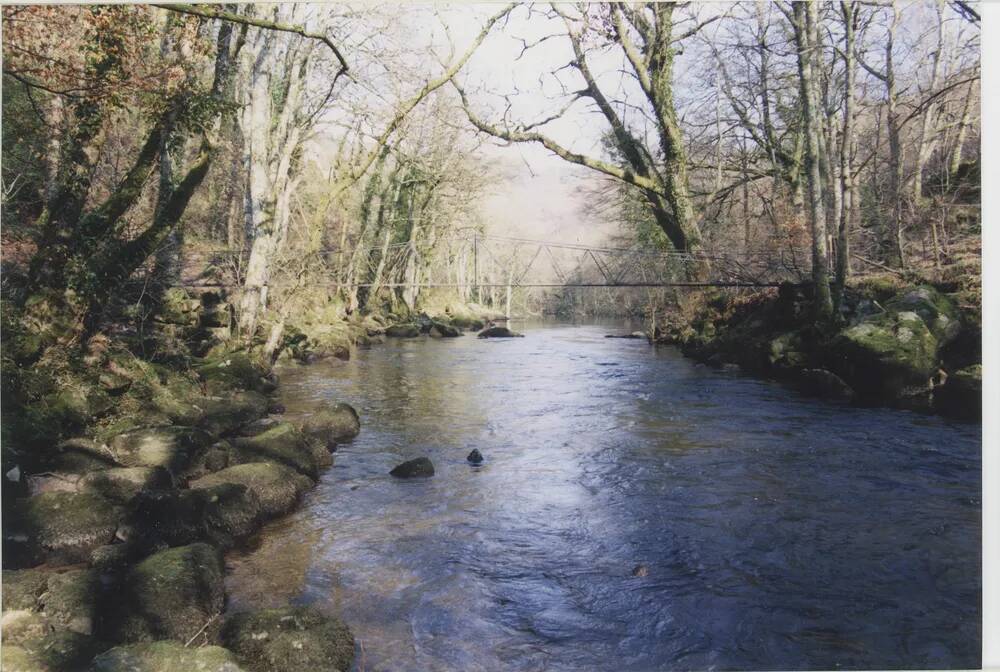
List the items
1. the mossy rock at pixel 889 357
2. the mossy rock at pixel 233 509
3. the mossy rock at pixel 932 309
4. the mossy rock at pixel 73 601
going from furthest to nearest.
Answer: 1. the mossy rock at pixel 889 357
2. the mossy rock at pixel 932 309
3. the mossy rock at pixel 233 509
4. the mossy rock at pixel 73 601

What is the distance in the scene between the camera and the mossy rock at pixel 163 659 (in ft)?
7.42

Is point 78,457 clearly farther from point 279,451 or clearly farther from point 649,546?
point 649,546

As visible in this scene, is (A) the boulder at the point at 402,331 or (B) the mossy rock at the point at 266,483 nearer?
(B) the mossy rock at the point at 266,483

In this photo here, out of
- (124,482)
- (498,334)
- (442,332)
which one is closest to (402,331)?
(442,332)

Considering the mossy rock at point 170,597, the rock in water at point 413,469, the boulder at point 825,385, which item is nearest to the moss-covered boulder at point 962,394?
the boulder at point 825,385

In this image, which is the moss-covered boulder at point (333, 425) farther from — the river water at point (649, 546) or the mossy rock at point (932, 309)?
the mossy rock at point (932, 309)

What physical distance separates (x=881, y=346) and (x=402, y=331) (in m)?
14.3

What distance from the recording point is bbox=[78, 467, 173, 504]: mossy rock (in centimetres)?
385

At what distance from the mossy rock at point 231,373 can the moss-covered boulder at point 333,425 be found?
165 centimetres

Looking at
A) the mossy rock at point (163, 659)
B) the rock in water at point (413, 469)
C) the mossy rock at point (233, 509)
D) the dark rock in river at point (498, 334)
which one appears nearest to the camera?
the mossy rock at point (163, 659)

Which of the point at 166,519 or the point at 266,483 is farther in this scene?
the point at 266,483

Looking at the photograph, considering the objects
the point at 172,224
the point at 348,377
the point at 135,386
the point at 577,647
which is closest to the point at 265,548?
the point at 577,647

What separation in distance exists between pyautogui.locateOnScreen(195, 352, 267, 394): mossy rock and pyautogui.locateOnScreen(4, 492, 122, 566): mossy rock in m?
3.87

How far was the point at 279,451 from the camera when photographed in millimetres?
5059
